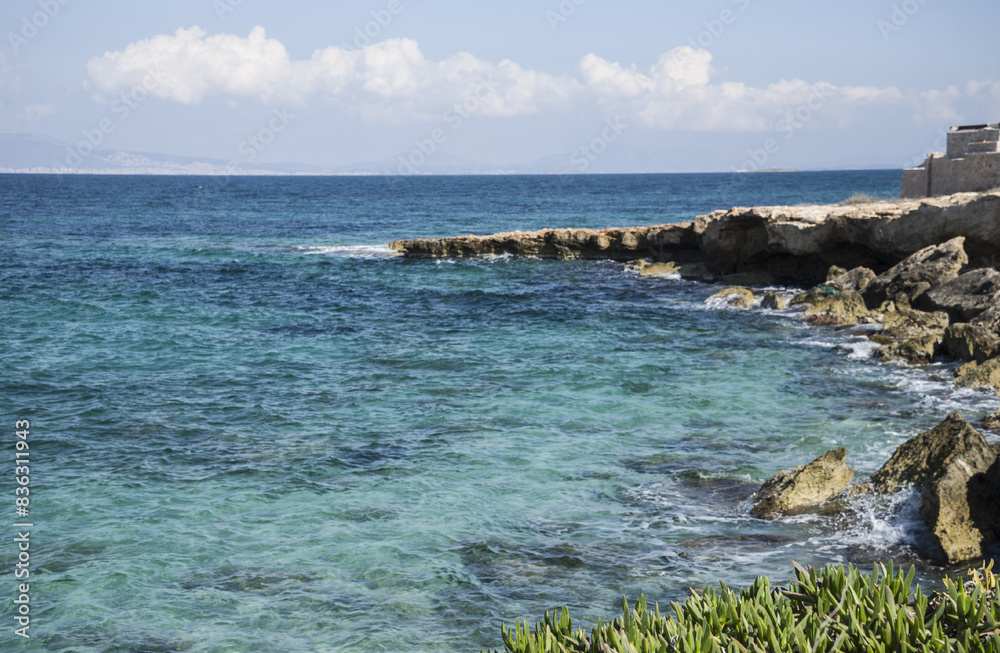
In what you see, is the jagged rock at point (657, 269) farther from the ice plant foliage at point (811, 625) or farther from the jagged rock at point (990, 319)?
the ice plant foliage at point (811, 625)

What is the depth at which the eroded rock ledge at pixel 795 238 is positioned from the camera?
73.9 feet

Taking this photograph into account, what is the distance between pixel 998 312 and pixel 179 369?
17816mm

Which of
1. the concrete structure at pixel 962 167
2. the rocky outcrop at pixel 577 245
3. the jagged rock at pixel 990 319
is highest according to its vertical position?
the concrete structure at pixel 962 167

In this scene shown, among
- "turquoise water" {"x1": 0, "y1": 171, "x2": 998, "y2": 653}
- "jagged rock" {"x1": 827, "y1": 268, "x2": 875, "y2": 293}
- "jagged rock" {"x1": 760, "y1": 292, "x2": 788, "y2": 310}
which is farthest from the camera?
"jagged rock" {"x1": 760, "y1": 292, "x2": 788, "y2": 310}

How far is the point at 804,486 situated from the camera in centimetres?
951

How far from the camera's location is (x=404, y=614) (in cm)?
743

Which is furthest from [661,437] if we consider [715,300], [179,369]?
[715,300]

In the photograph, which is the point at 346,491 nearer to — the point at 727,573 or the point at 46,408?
the point at 727,573

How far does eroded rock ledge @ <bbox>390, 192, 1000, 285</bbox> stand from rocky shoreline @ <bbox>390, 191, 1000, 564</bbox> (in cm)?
4

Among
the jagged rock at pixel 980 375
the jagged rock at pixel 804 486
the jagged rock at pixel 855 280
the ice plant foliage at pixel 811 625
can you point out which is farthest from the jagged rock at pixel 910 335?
the ice plant foliage at pixel 811 625

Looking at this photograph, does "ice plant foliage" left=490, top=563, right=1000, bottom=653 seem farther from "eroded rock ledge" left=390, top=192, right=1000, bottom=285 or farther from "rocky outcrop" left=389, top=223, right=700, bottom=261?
"rocky outcrop" left=389, top=223, right=700, bottom=261

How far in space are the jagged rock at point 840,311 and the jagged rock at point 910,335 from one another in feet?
2.83

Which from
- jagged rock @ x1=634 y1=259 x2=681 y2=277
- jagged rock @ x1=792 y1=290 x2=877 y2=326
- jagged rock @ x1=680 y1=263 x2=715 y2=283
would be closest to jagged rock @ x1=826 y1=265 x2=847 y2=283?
jagged rock @ x1=792 y1=290 x2=877 y2=326

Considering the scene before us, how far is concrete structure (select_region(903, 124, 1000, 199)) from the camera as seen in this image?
25.3 m
